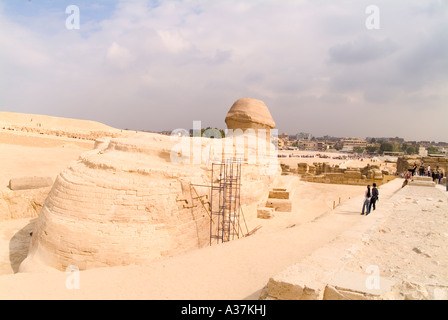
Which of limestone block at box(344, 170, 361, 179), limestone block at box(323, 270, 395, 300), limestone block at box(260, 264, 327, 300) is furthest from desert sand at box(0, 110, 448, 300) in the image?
limestone block at box(344, 170, 361, 179)

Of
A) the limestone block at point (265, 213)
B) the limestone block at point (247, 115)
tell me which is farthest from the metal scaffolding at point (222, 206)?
A: the limestone block at point (247, 115)

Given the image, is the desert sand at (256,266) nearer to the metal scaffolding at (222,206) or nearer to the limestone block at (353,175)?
the metal scaffolding at (222,206)

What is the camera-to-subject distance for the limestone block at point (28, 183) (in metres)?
11.4

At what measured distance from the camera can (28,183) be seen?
1171 centimetres

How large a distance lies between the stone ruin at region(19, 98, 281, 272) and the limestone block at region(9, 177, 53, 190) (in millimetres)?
5786

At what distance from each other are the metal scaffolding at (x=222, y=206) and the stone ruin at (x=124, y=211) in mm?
333

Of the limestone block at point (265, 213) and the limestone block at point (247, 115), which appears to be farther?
the limestone block at point (247, 115)

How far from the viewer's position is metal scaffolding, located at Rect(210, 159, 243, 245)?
7781 millimetres

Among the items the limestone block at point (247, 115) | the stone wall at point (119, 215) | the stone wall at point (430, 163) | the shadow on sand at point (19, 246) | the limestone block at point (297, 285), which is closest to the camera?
the limestone block at point (297, 285)

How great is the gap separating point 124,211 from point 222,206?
296cm

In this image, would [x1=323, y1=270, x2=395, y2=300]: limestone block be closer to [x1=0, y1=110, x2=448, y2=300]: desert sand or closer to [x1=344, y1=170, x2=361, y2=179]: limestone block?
[x1=0, y1=110, x2=448, y2=300]: desert sand
